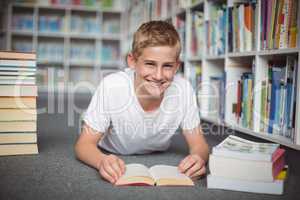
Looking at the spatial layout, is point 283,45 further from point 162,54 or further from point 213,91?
point 213,91

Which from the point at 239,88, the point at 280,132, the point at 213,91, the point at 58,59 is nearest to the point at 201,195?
the point at 280,132

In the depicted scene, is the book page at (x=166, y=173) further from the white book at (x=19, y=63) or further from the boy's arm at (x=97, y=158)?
the white book at (x=19, y=63)

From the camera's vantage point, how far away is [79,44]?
17.3 ft

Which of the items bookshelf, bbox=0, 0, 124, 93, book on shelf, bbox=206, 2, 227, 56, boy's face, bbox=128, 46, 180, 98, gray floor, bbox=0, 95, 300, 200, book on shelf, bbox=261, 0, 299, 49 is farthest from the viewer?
bookshelf, bbox=0, 0, 124, 93

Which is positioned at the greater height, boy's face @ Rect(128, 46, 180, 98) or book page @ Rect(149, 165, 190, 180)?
boy's face @ Rect(128, 46, 180, 98)

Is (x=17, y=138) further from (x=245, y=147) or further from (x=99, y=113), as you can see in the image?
(x=245, y=147)

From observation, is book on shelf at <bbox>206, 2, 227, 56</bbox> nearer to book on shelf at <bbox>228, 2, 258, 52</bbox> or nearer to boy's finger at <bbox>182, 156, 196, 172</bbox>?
book on shelf at <bbox>228, 2, 258, 52</bbox>

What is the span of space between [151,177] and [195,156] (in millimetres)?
162

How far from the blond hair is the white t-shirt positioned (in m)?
0.16

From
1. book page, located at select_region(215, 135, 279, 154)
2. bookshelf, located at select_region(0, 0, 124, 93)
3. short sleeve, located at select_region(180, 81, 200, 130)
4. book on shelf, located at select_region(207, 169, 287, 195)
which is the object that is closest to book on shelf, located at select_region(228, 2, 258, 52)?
short sleeve, located at select_region(180, 81, 200, 130)

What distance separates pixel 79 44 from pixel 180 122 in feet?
13.4

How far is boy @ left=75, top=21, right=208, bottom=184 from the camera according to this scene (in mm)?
1254

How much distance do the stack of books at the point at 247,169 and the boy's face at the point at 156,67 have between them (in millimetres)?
324

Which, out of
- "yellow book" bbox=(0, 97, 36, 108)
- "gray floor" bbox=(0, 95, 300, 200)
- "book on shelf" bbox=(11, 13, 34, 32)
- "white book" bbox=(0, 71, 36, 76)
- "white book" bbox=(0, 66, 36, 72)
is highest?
"book on shelf" bbox=(11, 13, 34, 32)
